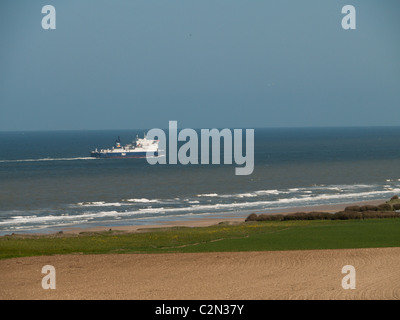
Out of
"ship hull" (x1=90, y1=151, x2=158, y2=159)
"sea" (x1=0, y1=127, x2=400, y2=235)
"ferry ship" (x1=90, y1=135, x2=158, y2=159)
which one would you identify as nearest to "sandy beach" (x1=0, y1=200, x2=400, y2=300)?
"sea" (x1=0, y1=127, x2=400, y2=235)

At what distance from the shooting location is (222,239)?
3147 centimetres

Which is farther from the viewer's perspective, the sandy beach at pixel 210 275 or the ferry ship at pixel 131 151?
the ferry ship at pixel 131 151

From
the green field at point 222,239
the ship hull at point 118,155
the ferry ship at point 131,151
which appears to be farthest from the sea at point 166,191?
the ferry ship at point 131,151

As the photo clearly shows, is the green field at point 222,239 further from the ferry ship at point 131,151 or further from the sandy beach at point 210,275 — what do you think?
the ferry ship at point 131,151

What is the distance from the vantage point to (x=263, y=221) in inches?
1636

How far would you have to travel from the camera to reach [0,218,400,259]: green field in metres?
28.4

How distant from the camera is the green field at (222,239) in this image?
Answer: 2835cm

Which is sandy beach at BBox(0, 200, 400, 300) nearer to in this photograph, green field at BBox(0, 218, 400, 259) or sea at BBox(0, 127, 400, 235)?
green field at BBox(0, 218, 400, 259)

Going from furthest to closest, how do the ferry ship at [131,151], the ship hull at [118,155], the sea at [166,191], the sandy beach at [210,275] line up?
the ferry ship at [131,151] → the ship hull at [118,155] → the sea at [166,191] → the sandy beach at [210,275]

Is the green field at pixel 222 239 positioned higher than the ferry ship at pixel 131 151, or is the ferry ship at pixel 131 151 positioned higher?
the ferry ship at pixel 131 151

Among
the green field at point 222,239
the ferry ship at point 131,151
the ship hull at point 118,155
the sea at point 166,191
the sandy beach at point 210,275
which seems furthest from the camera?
the ferry ship at point 131,151

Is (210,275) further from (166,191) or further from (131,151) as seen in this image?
(131,151)
